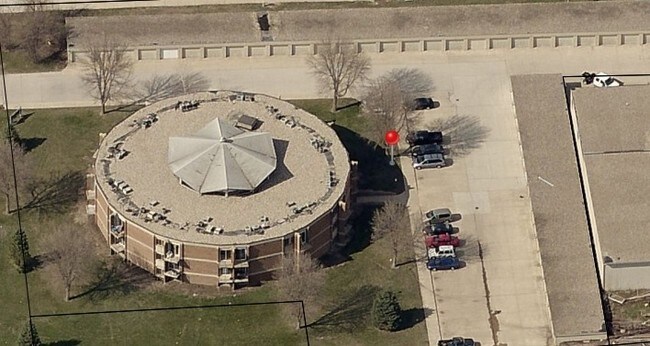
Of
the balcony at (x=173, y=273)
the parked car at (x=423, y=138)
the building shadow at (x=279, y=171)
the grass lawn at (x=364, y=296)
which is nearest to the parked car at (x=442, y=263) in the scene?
the grass lawn at (x=364, y=296)

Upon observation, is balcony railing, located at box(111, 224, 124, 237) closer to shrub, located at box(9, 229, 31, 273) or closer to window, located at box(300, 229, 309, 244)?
shrub, located at box(9, 229, 31, 273)

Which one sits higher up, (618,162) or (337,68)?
(337,68)

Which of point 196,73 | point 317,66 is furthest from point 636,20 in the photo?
point 196,73

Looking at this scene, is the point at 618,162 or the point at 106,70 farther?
the point at 106,70

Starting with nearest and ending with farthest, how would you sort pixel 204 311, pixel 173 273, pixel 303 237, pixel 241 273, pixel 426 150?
pixel 204 311, pixel 241 273, pixel 173 273, pixel 303 237, pixel 426 150

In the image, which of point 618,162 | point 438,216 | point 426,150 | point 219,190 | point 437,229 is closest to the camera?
point 219,190

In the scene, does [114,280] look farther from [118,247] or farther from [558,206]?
[558,206]

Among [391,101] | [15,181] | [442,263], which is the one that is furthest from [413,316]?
[15,181]
